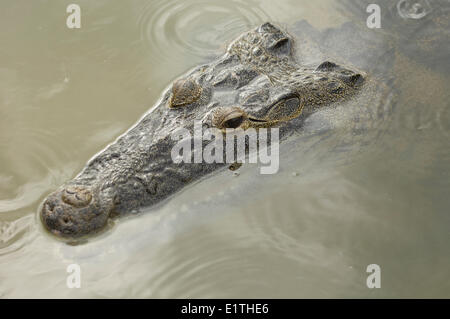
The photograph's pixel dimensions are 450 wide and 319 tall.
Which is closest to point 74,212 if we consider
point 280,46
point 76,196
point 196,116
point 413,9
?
point 76,196

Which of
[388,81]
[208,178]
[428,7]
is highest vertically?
[428,7]

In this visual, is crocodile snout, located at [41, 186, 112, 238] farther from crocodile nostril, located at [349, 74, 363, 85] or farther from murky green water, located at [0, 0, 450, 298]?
crocodile nostril, located at [349, 74, 363, 85]

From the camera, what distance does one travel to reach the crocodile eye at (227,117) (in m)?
4.48

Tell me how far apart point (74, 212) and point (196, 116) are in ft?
4.81

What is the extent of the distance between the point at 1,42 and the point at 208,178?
3.37m

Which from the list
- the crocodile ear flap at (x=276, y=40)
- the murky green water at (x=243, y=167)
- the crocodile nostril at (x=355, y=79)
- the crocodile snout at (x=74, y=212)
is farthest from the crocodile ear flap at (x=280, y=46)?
the crocodile snout at (x=74, y=212)

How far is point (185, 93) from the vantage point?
4652 millimetres

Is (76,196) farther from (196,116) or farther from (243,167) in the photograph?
(243,167)

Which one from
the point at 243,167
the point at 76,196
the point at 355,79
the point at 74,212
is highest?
the point at 355,79

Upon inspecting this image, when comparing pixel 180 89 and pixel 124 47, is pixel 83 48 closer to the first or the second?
pixel 124 47

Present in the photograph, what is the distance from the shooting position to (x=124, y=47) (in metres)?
5.89

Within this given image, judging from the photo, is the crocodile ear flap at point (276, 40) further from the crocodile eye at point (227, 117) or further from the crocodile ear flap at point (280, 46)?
the crocodile eye at point (227, 117)
